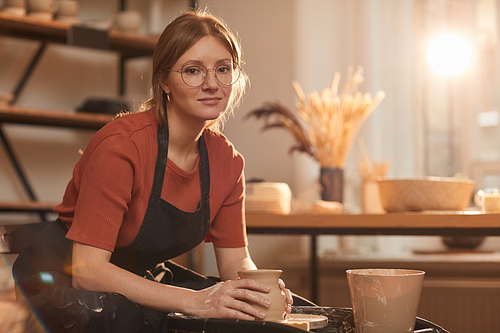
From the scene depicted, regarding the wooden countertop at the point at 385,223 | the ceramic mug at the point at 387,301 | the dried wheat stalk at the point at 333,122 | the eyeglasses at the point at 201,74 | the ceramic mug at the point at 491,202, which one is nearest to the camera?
the ceramic mug at the point at 387,301

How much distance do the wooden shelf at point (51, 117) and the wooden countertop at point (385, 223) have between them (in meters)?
1.17

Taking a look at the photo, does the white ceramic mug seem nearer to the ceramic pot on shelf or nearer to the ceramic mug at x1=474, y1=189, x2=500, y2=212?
the ceramic pot on shelf

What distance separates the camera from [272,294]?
932mm

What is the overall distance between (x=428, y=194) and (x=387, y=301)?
3.53 feet

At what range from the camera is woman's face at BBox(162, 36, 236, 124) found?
1.23 metres

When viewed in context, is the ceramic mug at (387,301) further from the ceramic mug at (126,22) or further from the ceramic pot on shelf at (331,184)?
the ceramic mug at (126,22)

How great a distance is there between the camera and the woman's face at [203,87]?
123 cm

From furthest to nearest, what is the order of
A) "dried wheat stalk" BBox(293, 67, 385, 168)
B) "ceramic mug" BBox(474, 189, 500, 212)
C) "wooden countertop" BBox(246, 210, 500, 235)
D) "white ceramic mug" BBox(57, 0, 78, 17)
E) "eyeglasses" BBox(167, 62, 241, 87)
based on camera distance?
"white ceramic mug" BBox(57, 0, 78, 17), "dried wheat stalk" BBox(293, 67, 385, 168), "ceramic mug" BBox(474, 189, 500, 212), "wooden countertop" BBox(246, 210, 500, 235), "eyeglasses" BBox(167, 62, 241, 87)

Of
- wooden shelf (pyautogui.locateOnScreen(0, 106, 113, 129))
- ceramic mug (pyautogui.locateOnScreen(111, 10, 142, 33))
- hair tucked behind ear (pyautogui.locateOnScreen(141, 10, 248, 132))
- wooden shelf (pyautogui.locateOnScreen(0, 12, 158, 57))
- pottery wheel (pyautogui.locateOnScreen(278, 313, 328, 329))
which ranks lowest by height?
pottery wheel (pyautogui.locateOnScreen(278, 313, 328, 329))

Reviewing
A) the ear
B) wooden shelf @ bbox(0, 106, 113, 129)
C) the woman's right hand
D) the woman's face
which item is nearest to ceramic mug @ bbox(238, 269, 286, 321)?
the woman's right hand

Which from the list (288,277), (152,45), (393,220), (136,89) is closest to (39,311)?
(393,220)

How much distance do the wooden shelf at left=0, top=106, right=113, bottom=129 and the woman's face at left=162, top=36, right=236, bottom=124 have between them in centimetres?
159

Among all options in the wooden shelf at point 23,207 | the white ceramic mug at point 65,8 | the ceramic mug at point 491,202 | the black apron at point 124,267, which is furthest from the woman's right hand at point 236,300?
the white ceramic mug at point 65,8

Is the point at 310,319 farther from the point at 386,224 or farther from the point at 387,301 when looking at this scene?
the point at 386,224
